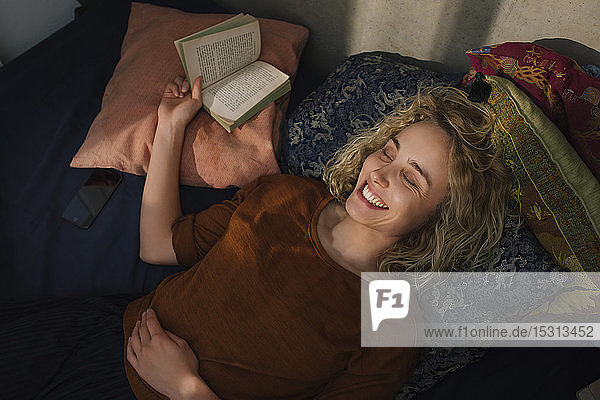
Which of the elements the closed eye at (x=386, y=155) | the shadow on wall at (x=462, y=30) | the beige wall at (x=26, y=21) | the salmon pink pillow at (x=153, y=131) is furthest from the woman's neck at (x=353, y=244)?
the beige wall at (x=26, y=21)

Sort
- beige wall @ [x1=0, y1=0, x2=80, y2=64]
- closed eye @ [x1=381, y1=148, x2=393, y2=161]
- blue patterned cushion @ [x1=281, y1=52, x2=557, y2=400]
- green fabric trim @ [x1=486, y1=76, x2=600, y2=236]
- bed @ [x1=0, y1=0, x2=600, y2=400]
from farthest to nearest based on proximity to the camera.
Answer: beige wall @ [x1=0, y1=0, x2=80, y2=64] → blue patterned cushion @ [x1=281, y1=52, x2=557, y2=400] → bed @ [x1=0, y1=0, x2=600, y2=400] → closed eye @ [x1=381, y1=148, x2=393, y2=161] → green fabric trim @ [x1=486, y1=76, x2=600, y2=236]

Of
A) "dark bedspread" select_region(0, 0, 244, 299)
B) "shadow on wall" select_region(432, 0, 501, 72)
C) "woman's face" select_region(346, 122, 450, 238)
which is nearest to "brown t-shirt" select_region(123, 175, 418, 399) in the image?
"woman's face" select_region(346, 122, 450, 238)

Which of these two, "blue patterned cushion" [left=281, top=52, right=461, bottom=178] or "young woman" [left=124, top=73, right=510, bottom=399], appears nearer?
"young woman" [left=124, top=73, right=510, bottom=399]

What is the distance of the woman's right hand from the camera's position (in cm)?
127

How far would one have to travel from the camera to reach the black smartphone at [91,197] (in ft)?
4.31

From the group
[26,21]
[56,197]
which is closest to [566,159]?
[56,197]

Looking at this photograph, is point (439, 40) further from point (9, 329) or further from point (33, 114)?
point (9, 329)

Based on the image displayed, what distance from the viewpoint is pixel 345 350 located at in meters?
1.01

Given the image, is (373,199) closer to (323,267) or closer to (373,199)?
(373,199)

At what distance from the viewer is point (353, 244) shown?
109cm

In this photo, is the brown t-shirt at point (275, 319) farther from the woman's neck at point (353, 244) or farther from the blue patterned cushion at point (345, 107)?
the blue patterned cushion at point (345, 107)

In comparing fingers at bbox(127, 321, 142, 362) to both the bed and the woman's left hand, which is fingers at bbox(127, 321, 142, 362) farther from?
the bed

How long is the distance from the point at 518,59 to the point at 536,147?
23 centimetres

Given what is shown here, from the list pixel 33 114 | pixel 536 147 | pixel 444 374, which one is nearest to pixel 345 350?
pixel 444 374
